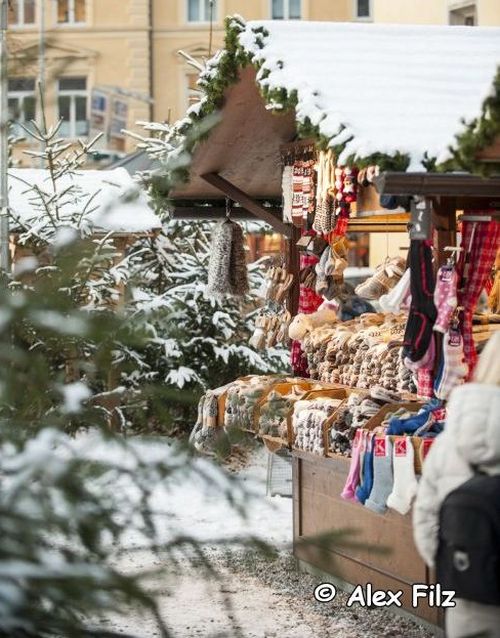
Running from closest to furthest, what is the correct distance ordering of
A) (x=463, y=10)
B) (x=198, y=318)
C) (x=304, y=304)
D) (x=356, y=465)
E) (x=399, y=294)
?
(x=356, y=465) < (x=399, y=294) < (x=304, y=304) < (x=198, y=318) < (x=463, y=10)

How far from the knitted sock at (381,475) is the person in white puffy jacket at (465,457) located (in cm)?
252

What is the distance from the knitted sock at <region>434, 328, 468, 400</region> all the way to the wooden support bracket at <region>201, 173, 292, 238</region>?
3.30 metres

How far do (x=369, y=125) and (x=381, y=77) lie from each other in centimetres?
91

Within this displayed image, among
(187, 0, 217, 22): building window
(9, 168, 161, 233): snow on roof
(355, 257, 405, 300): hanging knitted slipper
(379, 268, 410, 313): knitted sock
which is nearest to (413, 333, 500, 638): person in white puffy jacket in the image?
(379, 268, 410, 313): knitted sock

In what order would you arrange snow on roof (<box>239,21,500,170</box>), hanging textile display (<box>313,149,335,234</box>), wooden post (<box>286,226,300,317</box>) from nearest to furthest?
snow on roof (<box>239,21,500,170</box>) → hanging textile display (<box>313,149,335,234</box>) → wooden post (<box>286,226,300,317</box>)

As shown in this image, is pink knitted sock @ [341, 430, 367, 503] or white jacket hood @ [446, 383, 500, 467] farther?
pink knitted sock @ [341, 430, 367, 503]

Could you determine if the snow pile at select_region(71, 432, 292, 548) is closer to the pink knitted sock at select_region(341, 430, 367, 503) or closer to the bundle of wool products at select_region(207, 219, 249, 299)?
the pink knitted sock at select_region(341, 430, 367, 503)

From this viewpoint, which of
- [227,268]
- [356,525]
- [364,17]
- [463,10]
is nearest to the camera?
[356,525]

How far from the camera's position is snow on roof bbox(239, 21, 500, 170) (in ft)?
22.7

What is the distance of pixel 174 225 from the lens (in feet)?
50.0

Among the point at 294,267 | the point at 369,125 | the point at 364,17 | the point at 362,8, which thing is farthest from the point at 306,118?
the point at 362,8

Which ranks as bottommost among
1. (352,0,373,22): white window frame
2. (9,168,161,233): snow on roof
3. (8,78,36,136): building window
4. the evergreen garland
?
(9,168,161,233): snow on roof

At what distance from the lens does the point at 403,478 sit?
706 cm

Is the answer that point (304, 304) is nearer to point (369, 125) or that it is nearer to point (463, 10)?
point (369, 125)
